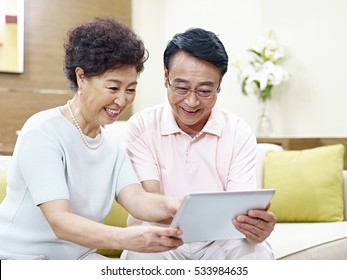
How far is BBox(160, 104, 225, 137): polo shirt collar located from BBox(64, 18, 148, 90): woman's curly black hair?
30cm

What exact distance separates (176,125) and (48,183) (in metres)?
0.54

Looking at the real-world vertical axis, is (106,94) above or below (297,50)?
below

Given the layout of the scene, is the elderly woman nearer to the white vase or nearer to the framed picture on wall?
the white vase

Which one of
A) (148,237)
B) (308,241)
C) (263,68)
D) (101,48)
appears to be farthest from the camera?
(263,68)

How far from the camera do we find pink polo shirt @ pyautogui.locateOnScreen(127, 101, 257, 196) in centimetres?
176

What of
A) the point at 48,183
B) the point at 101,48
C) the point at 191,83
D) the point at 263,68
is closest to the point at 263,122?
the point at 263,68

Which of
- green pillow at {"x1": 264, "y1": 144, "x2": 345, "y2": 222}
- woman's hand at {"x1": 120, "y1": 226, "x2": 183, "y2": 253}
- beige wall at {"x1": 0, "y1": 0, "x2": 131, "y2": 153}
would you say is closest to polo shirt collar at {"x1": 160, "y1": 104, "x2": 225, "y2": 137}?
woman's hand at {"x1": 120, "y1": 226, "x2": 183, "y2": 253}

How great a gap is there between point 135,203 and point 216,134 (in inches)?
14.2

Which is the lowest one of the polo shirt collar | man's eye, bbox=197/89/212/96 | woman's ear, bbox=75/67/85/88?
the polo shirt collar

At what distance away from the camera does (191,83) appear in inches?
66.0

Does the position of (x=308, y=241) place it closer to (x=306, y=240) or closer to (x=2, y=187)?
(x=306, y=240)

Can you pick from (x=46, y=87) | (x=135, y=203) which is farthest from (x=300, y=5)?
(x=135, y=203)

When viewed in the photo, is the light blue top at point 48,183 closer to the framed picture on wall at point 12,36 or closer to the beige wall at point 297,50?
the beige wall at point 297,50
